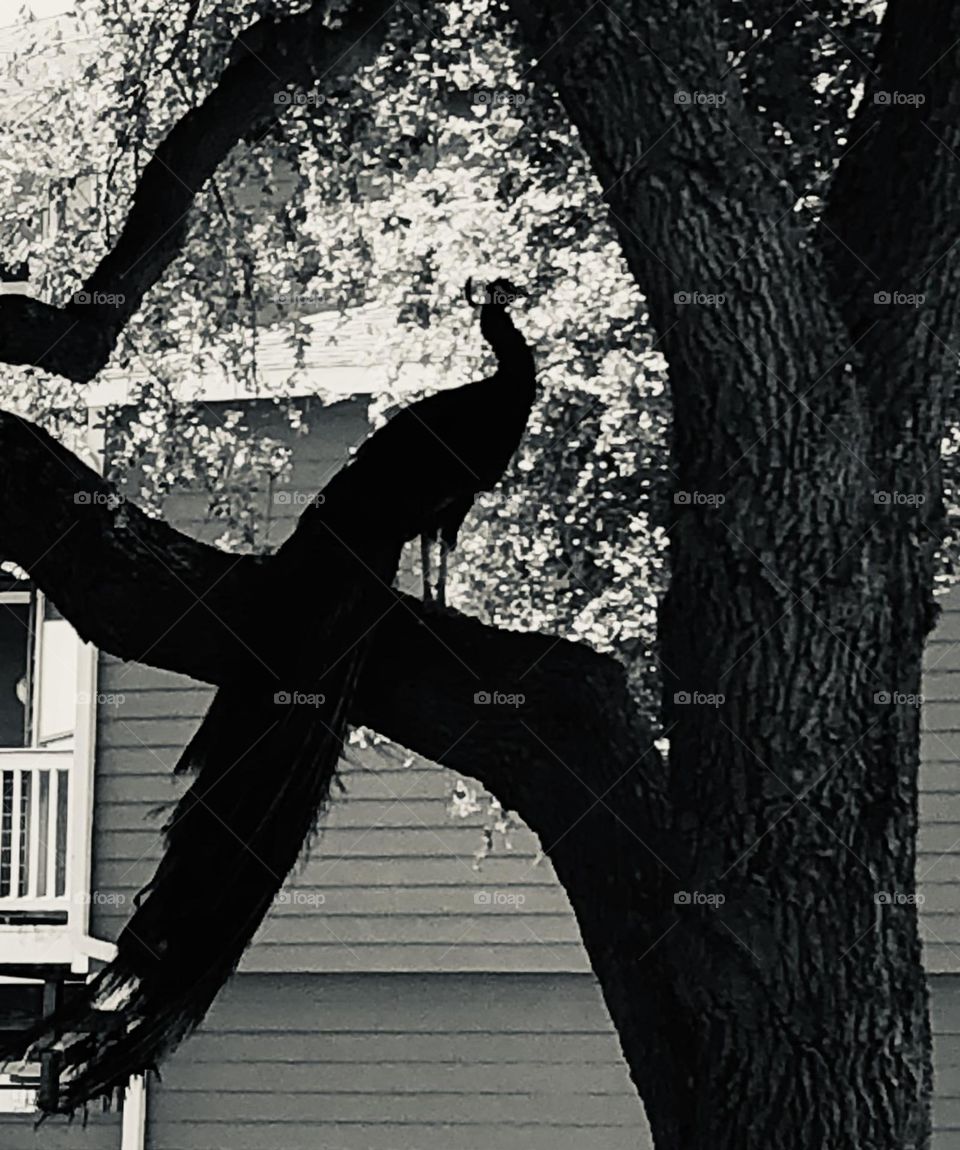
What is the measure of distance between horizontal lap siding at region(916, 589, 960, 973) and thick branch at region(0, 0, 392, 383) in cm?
128

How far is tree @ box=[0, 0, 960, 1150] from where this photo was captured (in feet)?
4.74

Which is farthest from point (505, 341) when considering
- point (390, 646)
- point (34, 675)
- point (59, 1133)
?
point (59, 1133)

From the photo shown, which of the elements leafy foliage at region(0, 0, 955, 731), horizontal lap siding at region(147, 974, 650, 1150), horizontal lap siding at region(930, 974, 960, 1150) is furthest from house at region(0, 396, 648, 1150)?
horizontal lap siding at region(930, 974, 960, 1150)

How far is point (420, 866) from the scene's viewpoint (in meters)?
2.96

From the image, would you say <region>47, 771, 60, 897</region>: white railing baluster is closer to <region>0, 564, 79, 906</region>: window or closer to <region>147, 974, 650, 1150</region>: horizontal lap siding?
<region>0, 564, 79, 906</region>: window

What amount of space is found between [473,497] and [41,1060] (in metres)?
0.77

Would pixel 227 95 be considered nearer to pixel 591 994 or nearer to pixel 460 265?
pixel 460 265

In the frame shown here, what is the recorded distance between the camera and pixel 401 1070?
2928 mm

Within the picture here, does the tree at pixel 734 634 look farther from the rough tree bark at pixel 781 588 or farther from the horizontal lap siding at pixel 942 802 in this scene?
the horizontal lap siding at pixel 942 802

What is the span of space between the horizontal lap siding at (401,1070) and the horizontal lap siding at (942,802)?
527 mm

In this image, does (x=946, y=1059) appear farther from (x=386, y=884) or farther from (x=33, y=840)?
(x=33, y=840)

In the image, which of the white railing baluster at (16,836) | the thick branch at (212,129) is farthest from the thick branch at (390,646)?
the white railing baluster at (16,836)

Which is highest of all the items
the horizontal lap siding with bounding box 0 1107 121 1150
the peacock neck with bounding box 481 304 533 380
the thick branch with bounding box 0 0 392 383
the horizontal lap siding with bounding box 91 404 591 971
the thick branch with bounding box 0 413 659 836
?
the thick branch with bounding box 0 0 392 383

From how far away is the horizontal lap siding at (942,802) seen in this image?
286 cm
